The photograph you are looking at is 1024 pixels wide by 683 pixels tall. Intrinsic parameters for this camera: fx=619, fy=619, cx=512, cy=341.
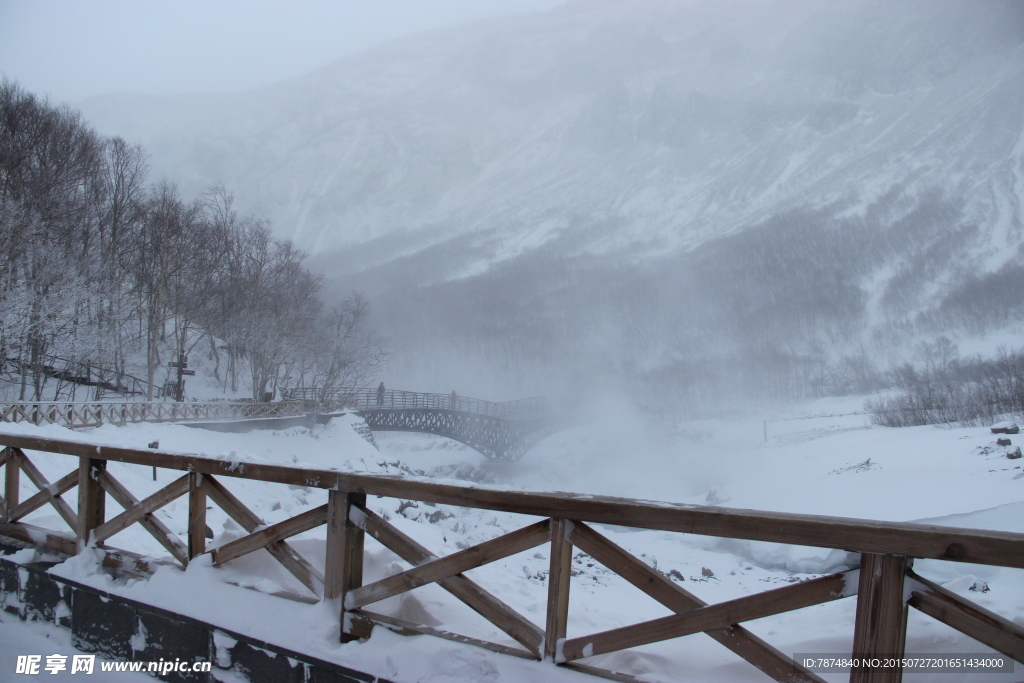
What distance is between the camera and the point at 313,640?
2508mm

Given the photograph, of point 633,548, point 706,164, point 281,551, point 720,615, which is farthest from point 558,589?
point 706,164

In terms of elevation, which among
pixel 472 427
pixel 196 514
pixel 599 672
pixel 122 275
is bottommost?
pixel 472 427

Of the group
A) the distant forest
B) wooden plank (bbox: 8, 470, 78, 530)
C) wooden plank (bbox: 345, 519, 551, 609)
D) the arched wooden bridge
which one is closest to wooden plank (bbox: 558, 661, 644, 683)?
wooden plank (bbox: 345, 519, 551, 609)

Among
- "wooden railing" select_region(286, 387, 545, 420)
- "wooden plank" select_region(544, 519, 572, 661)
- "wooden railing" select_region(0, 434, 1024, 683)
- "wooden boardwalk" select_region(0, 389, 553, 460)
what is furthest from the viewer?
"wooden railing" select_region(286, 387, 545, 420)

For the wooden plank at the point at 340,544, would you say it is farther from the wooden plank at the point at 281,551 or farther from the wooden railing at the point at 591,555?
the wooden plank at the point at 281,551

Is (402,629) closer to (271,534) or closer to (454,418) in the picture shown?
(271,534)

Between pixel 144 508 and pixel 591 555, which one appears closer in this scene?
pixel 591 555

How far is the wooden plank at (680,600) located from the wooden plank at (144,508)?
202 centimetres

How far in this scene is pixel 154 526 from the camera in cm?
322

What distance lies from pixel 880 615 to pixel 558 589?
0.94 m

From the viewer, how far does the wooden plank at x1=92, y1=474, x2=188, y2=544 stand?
10.1 feet

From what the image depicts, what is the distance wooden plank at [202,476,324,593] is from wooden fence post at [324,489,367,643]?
5.1 inches

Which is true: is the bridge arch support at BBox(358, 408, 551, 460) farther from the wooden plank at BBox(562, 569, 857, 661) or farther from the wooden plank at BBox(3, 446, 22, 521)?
the wooden plank at BBox(562, 569, 857, 661)

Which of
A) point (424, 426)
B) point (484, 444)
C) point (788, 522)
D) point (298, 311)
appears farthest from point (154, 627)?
point (484, 444)
